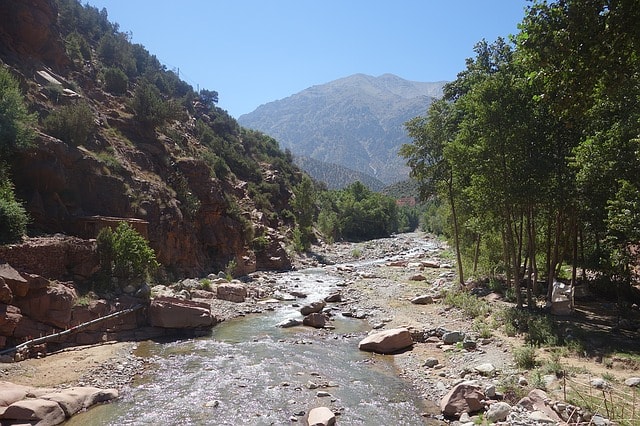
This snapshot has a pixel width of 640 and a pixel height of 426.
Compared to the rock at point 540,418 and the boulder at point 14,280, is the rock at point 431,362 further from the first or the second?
the boulder at point 14,280

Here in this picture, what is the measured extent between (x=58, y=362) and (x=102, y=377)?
7.55 feet

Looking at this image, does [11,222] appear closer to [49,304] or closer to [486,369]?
[49,304]

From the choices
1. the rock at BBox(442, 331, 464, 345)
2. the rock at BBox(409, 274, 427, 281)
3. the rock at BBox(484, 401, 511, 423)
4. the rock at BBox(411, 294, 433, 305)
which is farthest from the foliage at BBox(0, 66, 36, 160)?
the rock at BBox(409, 274, 427, 281)

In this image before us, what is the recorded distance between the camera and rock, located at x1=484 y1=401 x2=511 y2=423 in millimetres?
10180

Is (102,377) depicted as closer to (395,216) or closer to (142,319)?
(142,319)

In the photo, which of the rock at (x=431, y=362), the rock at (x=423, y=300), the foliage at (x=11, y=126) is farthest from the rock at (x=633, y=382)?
the foliage at (x=11, y=126)

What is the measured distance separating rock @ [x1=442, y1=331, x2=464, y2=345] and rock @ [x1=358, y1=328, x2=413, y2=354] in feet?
4.74

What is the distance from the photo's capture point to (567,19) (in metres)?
8.38

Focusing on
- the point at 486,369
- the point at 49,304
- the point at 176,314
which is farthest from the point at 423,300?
the point at 49,304

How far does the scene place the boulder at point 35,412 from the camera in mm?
10109

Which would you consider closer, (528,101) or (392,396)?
(392,396)

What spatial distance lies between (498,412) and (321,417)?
445 centimetres

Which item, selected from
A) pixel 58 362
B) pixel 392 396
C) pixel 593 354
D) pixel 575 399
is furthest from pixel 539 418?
pixel 58 362

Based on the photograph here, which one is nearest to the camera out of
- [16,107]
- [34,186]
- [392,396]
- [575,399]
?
[575,399]
